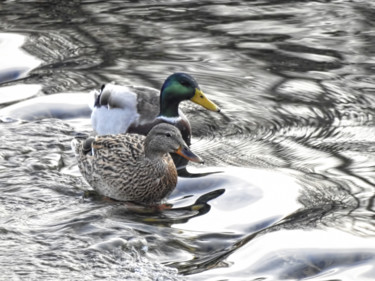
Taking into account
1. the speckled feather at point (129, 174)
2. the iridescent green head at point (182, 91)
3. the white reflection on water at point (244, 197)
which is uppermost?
the iridescent green head at point (182, 91)

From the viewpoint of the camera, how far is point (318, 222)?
6.13 metres

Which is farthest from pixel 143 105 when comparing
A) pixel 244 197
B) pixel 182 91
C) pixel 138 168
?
pixel 244 197

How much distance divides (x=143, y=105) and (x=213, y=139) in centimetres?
92

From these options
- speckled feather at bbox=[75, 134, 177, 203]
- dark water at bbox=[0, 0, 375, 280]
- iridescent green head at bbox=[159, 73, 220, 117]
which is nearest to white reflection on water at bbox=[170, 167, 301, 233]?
dark water at bbox=[0, 0, 375, 280]

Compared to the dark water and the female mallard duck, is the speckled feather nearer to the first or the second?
the female mallard duck

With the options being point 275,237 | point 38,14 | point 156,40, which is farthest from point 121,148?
point 38,14

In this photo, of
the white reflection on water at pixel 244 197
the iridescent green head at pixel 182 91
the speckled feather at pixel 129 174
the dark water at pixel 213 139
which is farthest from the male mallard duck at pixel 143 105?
the speckled feather at pixel 129 174

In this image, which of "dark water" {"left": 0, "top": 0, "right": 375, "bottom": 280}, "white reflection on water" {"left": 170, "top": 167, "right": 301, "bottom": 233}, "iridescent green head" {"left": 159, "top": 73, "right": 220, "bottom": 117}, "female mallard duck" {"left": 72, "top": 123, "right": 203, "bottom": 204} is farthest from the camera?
"iridescent green head" {"left": 159, "top": 73, "right": 220, "bottom": 117}

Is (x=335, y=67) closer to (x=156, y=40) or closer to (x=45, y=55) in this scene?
(x=156, y=40)

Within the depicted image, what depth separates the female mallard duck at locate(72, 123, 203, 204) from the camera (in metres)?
6.77

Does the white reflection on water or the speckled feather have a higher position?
the speckled feather

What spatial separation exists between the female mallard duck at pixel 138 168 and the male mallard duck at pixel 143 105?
1224 millimetres

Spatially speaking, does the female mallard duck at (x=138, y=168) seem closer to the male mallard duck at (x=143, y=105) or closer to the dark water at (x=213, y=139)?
the dark water at (x=213, y=139)

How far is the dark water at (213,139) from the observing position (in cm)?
566
